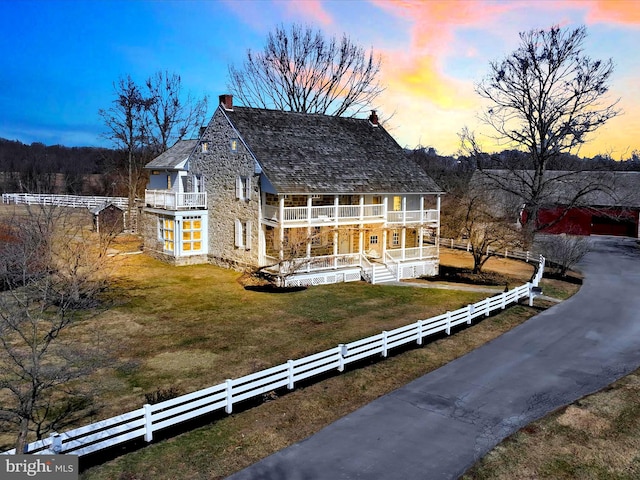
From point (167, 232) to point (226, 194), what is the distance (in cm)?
475

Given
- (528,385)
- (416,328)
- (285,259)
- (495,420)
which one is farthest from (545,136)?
(495,420)

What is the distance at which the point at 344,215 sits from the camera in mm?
27812

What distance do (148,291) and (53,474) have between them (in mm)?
15659

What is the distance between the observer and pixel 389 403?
40.8 ft

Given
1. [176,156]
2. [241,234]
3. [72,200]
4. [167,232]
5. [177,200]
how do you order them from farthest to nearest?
[72,200] → [176,156] → [167,232] → [177,200] → [241,234]

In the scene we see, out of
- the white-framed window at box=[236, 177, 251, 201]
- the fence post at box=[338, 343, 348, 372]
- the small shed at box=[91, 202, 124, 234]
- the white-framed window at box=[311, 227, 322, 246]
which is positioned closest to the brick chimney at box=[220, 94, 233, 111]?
the white-framed window at box=[236, 177, 251, 201]

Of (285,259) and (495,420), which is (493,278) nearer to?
(285,259)

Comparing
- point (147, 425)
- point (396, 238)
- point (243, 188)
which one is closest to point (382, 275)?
point (396, 238)

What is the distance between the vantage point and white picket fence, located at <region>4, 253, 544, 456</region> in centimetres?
958

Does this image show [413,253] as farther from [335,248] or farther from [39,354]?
[39,354]

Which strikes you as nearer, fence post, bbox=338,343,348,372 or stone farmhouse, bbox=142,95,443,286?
fence post, bbox=338,343,348,372

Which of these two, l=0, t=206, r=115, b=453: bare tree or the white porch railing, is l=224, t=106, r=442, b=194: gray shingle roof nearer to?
the white porch railing

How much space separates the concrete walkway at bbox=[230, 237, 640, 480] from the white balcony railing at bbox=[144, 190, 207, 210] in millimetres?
20349

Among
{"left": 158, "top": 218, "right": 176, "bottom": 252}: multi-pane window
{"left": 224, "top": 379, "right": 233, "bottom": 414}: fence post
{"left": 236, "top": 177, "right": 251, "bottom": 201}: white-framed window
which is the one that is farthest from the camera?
{"left": 158, "top": 218, "right": 176, "bottom": 252}: multi-pane window
